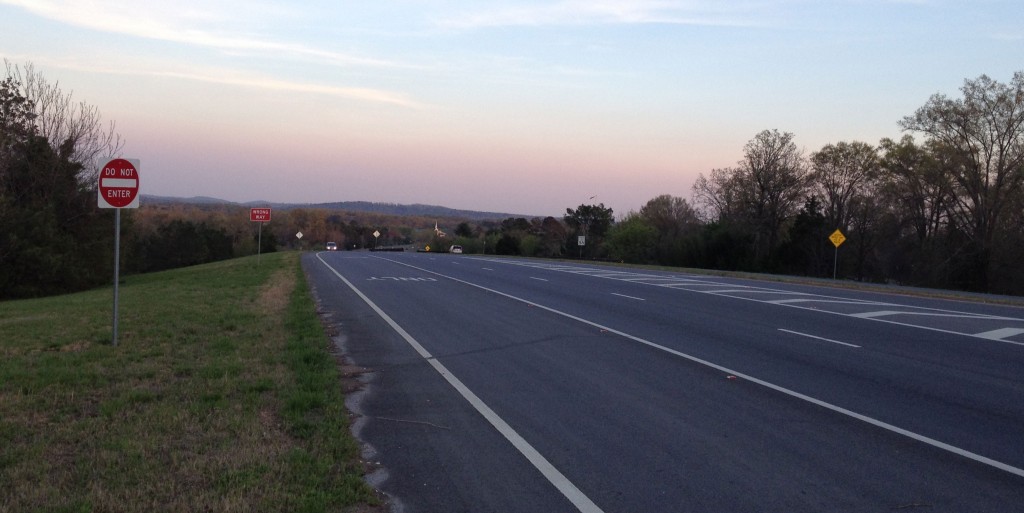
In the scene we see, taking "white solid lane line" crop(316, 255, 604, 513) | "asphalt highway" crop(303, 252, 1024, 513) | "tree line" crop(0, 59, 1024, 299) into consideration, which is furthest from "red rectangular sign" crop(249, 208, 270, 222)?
"white solid lane line" crop(316, 255, 604, 513)

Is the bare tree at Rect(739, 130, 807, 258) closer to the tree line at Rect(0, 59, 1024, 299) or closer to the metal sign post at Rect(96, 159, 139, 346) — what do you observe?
the tree line at Rect(0, 59, 1024, 299)

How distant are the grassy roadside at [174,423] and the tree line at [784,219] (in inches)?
1146

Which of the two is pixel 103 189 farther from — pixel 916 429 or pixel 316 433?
pixel 916 429

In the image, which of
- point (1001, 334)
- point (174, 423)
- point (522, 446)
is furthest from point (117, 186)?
point (1001, 334)

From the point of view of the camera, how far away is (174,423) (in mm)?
6969

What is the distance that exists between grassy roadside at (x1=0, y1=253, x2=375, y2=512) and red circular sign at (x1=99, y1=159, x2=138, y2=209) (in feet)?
7.10

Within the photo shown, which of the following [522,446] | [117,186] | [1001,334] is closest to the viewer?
[522,446]

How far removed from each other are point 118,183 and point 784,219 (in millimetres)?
68309

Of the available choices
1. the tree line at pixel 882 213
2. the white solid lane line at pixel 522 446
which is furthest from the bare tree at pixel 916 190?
the white solid lane line at pixel 522 446

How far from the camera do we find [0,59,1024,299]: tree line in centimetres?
3784

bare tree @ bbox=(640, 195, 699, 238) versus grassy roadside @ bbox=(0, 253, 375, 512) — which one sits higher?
bare tree @ bbox=(640, 195, 699, 238)

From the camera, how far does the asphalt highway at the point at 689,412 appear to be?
5645mm

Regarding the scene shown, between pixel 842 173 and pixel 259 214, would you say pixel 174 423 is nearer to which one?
pixel 259 214

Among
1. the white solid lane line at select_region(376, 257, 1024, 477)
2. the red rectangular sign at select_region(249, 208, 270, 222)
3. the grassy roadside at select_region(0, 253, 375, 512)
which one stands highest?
the red rectangular sign at select_region(249, 208, 270, 222)
